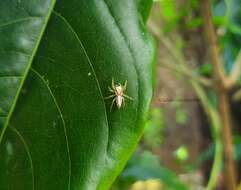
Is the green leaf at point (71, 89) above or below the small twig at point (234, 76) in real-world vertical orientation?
below

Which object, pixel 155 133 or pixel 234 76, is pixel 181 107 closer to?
pixel 155 133

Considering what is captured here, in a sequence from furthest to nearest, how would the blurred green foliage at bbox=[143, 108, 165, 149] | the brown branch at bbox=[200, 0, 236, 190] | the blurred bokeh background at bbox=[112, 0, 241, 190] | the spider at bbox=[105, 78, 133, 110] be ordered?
the blurred green foliage at bbox=[143, 108, 165, 149] < the blurred bokeh background at bbox=[112, 0, 241, 190] < the brown branch at bbox=[200, 0, 236, 190] < the spider at bbox=[105, 78, 133, 110]

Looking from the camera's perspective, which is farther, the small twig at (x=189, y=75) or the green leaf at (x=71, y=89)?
the small twig at (x=189, y=75)

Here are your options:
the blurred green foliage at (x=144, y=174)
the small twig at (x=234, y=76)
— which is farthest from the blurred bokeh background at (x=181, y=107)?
the small twig at (x=234, y=76)

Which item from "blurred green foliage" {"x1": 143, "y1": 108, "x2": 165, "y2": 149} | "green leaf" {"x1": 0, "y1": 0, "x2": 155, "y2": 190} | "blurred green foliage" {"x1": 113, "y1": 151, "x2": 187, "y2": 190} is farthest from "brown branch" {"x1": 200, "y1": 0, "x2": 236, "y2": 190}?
"blurred green foliage" {"x1": 143, "y1": 108, "x2": 165, "y2": 149}

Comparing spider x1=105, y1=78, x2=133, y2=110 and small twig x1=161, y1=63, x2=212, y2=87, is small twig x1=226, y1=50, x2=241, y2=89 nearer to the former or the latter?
small twig x1=161, y1=63, x2=212, y2=87

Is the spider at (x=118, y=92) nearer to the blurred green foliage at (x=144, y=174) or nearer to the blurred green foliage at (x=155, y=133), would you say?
the blurred green foliage at (x=144, y=174)

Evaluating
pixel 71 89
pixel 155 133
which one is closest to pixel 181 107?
pixel 155 133

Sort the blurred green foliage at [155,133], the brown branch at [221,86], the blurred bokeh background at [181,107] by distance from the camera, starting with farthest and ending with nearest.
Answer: the blurred green foliage at [155,133]
the blurred bokeh background at [181,107]
the brown branch at [221,86]
